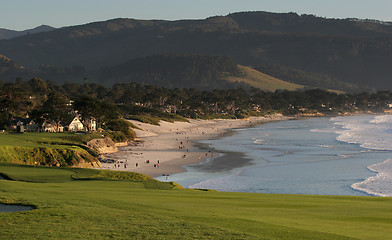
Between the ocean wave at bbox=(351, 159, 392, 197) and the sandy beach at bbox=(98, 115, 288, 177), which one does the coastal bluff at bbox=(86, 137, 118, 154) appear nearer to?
the sandy beach at bbox=(98, 115, 288, 177)

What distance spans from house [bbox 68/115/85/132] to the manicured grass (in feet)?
195

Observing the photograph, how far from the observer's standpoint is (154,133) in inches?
4567

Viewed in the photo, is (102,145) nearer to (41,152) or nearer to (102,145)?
(102,145)

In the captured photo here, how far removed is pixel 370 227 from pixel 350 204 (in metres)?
7.50

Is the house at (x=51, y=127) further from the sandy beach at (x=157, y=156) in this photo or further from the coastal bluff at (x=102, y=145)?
the coastal bluff at (x=102, y=145)

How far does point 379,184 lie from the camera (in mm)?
46781

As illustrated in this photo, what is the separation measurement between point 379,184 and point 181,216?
31795 mm

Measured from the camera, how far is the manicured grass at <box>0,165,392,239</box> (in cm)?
1712

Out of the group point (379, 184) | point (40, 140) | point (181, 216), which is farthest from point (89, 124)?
point (181, 216)

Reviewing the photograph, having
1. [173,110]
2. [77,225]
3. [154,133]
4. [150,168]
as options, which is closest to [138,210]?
[77,225]

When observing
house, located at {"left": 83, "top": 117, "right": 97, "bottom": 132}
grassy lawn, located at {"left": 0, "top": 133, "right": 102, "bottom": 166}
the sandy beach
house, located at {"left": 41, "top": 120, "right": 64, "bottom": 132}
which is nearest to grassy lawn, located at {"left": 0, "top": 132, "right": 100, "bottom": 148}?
grassy lawn, located at {"left": 0, "top": 133, "right": 102, "bottom": 166}

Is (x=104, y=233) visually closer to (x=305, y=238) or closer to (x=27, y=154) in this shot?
(x=305, y=238)

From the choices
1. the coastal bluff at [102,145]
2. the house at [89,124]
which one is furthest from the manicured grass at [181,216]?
the house at [89,124]

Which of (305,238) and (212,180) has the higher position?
(305,238)
